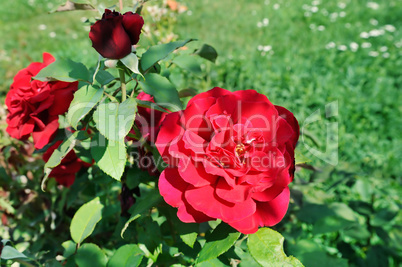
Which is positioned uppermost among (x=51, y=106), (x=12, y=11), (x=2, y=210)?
(x=51, y=106)

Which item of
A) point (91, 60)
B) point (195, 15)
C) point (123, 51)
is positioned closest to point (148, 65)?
point (123, 51)

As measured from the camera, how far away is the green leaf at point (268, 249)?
574 mm

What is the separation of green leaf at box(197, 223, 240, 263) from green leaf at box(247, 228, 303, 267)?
0.11 ft

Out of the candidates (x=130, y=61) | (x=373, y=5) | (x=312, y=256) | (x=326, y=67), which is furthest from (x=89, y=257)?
(x=373, y=5)

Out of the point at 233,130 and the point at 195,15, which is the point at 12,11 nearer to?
the point at 195,15

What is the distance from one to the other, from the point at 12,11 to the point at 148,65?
6153mm

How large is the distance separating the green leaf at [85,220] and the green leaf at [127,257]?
0.40 feet

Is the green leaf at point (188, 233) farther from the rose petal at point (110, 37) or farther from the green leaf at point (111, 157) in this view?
the rose petal at point (110, 37)

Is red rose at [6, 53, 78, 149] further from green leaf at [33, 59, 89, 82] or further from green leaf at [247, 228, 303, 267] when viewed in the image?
green leaf at [247, 228, 303, 267]

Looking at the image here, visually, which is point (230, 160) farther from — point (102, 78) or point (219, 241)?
point (102, 78)

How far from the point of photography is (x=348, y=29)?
151 inches

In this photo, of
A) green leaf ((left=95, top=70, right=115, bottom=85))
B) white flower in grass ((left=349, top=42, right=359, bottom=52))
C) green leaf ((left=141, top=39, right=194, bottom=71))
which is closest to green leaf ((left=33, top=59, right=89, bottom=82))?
green leaf ((left=95, top=70, right=115, bottom=85))

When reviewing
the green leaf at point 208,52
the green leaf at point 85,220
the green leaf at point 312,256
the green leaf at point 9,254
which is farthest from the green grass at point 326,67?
the green leaf at point 9,254

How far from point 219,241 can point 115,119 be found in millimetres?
294
